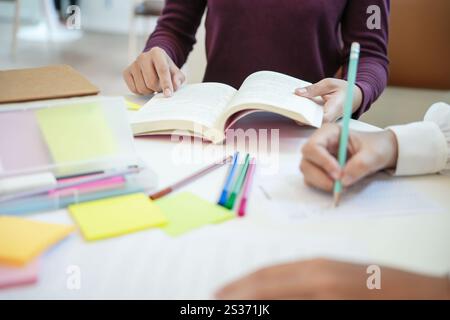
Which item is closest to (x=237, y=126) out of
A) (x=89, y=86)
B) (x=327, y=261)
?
(x=89, y=86)

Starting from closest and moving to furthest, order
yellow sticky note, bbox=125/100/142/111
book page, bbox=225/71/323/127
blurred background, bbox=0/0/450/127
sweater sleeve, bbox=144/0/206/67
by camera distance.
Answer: book page, bbox=225/71/323/127, yellow sticky note, bbox=125/100/142/111, sweater sleeve, bbox=144/0/206/67, blurred background, bbox=0/0/450/127

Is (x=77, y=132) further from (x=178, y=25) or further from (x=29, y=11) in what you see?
(x=29, y=11)

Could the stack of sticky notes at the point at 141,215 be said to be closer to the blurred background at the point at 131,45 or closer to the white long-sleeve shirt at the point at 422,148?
the white long-sleeve shirt at the point at 422,148

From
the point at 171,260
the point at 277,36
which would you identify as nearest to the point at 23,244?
the point at 171,260

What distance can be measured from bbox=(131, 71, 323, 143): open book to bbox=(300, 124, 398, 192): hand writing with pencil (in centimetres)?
9

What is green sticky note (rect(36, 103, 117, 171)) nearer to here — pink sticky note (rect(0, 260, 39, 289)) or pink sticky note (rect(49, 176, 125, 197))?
pink sticky note (rect(49, 176, 125, 197))

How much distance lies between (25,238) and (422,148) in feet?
A: 1.50

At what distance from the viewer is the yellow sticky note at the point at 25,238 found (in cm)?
40

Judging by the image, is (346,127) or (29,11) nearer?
(346,127)

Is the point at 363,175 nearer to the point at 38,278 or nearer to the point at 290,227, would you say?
the point at 290,227

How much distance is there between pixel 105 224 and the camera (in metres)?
0.47

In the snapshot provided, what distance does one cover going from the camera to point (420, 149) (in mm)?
604

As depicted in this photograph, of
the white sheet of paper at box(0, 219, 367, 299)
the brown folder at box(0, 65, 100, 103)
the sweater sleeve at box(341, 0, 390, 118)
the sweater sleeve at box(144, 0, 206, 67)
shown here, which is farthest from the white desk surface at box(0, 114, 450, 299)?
the sweater sleeve at box(144, 0, 206, 67)

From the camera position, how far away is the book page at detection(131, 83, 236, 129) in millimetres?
691
